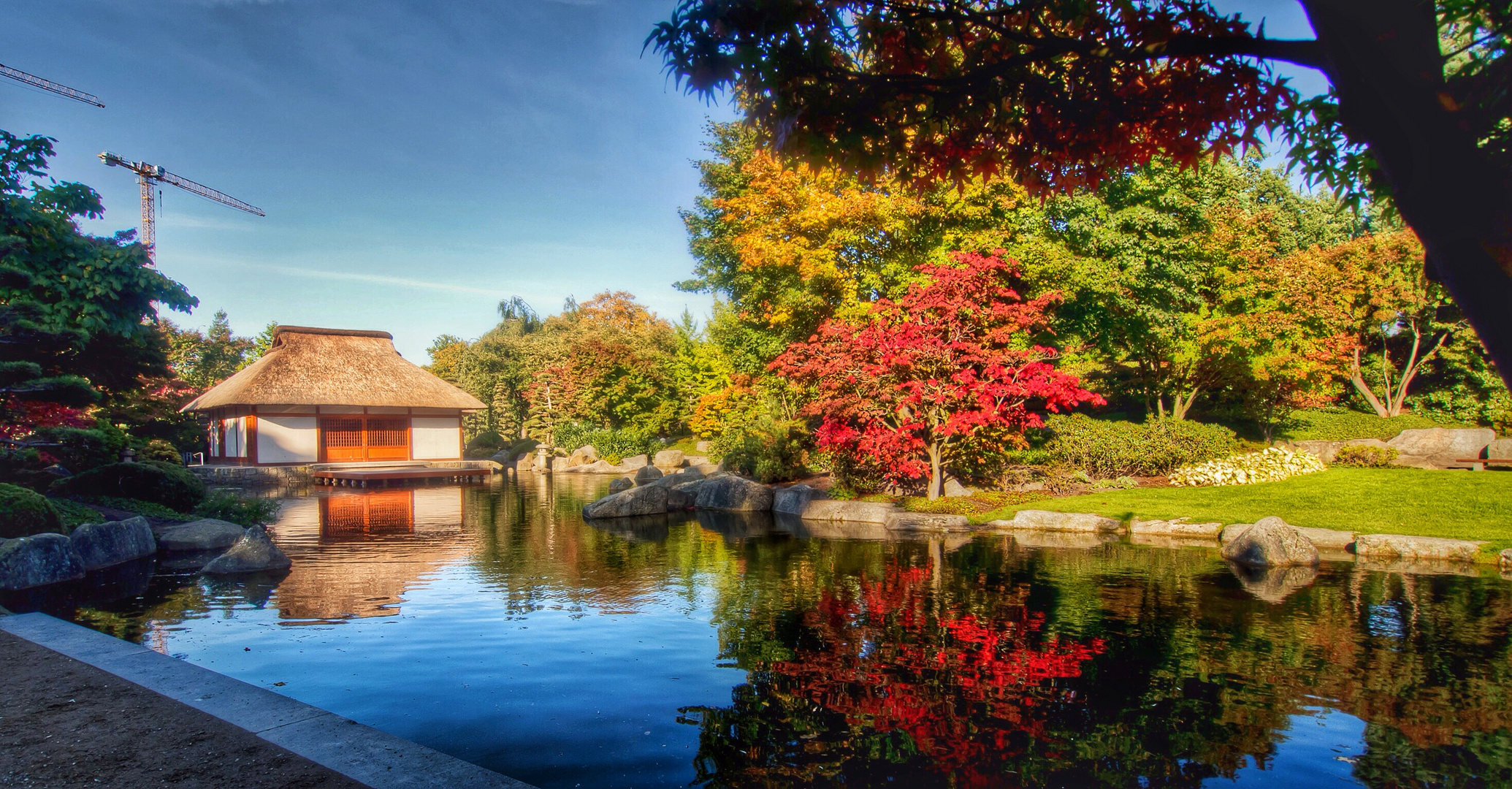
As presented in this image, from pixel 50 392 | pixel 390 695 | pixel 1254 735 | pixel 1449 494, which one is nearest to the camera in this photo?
pixel 1254 735

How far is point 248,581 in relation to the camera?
10.2 metres

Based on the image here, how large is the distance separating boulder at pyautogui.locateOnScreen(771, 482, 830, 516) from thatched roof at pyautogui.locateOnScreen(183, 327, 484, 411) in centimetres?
2180

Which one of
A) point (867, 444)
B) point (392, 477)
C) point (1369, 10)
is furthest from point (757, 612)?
point (392, 477)

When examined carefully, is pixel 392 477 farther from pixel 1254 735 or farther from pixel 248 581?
pixel 1254 735

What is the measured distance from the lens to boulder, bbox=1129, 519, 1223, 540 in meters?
12.3

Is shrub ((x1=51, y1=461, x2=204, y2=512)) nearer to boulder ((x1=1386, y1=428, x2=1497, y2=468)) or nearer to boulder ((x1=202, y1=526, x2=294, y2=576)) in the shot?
boulder ((x1=202, y1=526, x2=294, y2=576))

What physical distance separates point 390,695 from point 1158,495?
46.8ft

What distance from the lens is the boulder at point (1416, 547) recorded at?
10.2 meters

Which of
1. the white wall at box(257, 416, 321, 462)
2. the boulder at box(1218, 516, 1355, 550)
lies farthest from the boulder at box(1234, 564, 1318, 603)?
the white wall at box(257, 416, 321, 462)

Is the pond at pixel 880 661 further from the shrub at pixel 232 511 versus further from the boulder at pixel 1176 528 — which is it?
the shrub at pixel 232 511

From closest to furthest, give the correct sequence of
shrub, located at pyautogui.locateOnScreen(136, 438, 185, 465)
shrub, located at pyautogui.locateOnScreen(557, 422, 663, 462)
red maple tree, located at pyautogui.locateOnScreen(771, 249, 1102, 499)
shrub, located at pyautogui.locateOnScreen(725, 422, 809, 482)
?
red maple tree, located at pyautogui.locateOnScreen(771, 249, 1102, 499)
shrub, located at pyautogui.locateOnScreen(725, 422, 809, 482)
shrub, located at pyautogui.locateOnScreen(136, 438, 185, 465)
shrub, located at pyautogui.locateOnScreen(557, 422, 663, 462)

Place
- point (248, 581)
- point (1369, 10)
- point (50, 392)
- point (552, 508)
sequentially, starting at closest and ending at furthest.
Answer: point (1369, 10) < point (248, 581) < point (50, 392) < point (552, 508)

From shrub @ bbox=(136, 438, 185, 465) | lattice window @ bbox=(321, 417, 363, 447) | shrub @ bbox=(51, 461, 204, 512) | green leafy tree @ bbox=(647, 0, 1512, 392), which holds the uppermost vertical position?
green leafy tree @ bbox=(647, 0, 1512, 392)

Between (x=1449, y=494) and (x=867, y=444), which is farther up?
(x=867, y=444)
